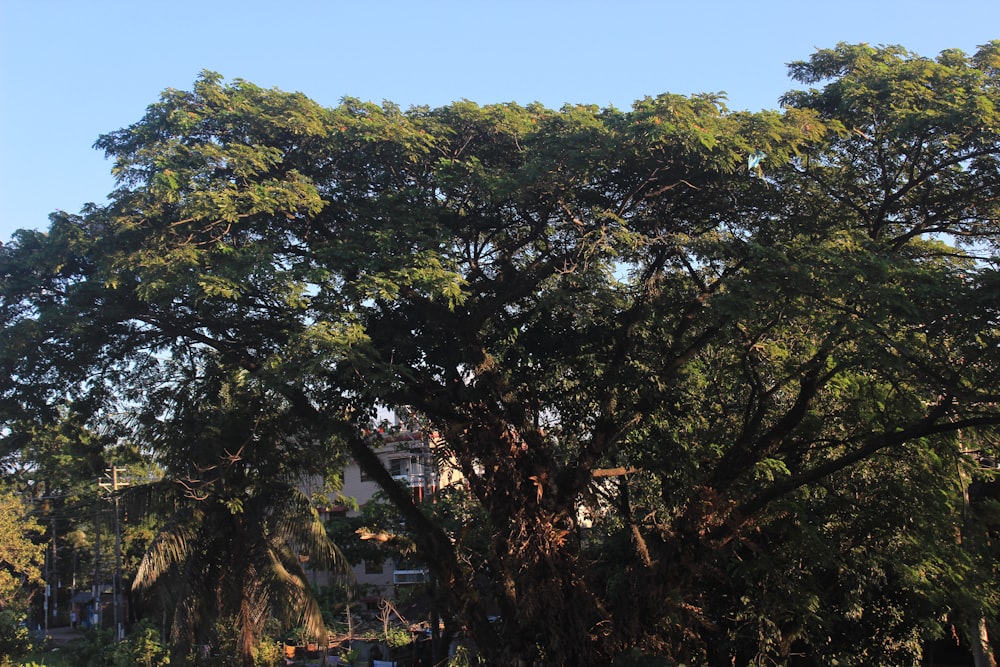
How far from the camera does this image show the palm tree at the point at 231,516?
45.3ft

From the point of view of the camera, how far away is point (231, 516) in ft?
52.0

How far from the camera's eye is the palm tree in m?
13.8

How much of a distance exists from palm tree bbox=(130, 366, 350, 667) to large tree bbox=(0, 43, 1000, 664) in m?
1.34

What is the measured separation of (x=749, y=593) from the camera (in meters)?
13.5

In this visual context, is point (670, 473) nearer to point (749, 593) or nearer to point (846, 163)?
point (749, 593)

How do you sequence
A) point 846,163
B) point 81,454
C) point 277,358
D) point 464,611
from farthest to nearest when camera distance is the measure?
point 81,454 < point 464,611 < point 846,163 < point 277,358

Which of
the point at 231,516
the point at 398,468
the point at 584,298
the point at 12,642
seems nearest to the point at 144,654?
the point at 12,642

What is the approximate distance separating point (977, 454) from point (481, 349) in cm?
836

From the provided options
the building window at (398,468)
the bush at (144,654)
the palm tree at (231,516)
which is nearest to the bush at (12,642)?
the bush at (144,654)

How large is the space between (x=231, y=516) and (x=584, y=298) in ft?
28.9

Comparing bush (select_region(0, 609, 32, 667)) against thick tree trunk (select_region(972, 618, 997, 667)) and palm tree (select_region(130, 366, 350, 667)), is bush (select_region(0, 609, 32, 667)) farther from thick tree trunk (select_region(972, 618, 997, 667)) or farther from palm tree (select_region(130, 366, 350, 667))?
thick tree trunk (select_region(972, 618, 997, 667))

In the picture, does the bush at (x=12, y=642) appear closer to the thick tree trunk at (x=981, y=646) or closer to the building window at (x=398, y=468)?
the building window at (x=398, y=468)

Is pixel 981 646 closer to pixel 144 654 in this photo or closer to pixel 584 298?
pixel 584 298

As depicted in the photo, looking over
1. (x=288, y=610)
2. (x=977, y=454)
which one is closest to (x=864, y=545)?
(x=977, y=454)
